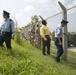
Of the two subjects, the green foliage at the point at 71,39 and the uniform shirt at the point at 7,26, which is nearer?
the uniform shirt at the point at 7,26

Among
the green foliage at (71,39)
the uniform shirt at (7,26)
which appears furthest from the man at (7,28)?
the green foliage at (71,39)

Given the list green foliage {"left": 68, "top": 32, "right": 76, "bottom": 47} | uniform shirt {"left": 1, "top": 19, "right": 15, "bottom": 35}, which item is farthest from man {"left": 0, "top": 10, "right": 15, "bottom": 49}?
green foliage {"left": 68, "top": 32, "right": 76, "bottom": 47}

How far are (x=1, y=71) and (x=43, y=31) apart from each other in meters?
5.36

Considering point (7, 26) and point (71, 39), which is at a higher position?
point (7, 26)

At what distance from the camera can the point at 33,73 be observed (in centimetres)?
659

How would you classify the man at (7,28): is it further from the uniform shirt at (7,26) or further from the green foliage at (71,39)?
the green foliage at (71,39)

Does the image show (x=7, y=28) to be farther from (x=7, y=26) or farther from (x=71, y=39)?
(x=71, y=39)

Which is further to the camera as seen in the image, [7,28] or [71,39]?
[71,39]

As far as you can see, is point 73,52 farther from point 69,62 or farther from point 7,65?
point 7,65

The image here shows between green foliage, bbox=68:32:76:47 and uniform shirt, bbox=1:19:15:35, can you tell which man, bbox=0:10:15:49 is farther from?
green foliage, bbox=68:32:76:47

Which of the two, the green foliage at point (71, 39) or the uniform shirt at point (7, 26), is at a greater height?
the uniform shirt at point (7, 26)

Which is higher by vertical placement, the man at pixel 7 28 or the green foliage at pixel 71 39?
the man at pixel 7 28

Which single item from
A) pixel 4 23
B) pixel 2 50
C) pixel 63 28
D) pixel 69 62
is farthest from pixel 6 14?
pixel 69 62

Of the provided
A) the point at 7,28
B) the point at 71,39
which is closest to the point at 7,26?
the point at 7,28
